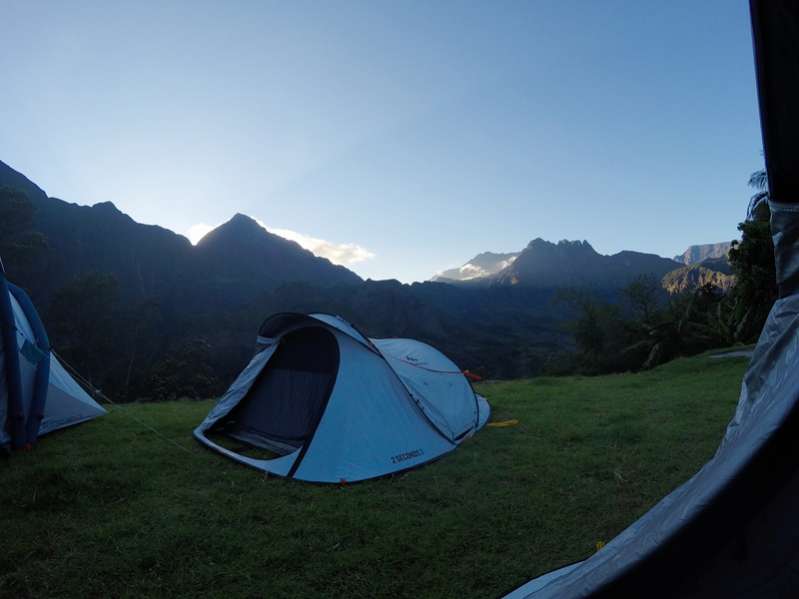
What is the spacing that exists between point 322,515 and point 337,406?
129 cm

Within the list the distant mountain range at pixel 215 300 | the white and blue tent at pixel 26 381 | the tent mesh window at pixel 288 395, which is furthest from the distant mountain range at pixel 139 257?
the tent mesh window at pixel 288 395

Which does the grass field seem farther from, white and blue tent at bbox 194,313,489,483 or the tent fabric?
the tent fabric

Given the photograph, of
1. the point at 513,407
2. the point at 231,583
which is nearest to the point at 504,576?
the point at 231,583

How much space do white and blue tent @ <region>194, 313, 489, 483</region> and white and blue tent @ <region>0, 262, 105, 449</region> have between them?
6.13ft

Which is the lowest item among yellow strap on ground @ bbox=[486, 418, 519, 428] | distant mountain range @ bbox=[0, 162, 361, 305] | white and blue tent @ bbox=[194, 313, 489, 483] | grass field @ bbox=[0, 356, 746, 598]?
yellow strap on ground @ bbox=[486, 418, 519, 428]

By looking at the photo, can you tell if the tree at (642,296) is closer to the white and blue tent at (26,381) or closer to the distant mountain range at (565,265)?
the white and blue tent at (26,381)

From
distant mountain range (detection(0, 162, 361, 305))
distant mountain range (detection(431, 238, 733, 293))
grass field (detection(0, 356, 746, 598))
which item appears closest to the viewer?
grass field (detection(0, 356, 746, 598))

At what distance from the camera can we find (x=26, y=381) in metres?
5.50

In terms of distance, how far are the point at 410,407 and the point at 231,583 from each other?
2.78 metres

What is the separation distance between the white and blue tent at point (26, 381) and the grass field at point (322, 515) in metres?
0.28

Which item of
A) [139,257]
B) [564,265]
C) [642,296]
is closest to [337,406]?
[642,296]

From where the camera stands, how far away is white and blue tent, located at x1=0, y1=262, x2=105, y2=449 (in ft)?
16.8

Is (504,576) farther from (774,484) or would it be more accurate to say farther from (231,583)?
(774,484)

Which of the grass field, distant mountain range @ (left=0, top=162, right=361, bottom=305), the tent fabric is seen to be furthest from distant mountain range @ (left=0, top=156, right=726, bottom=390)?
the tent fabric
